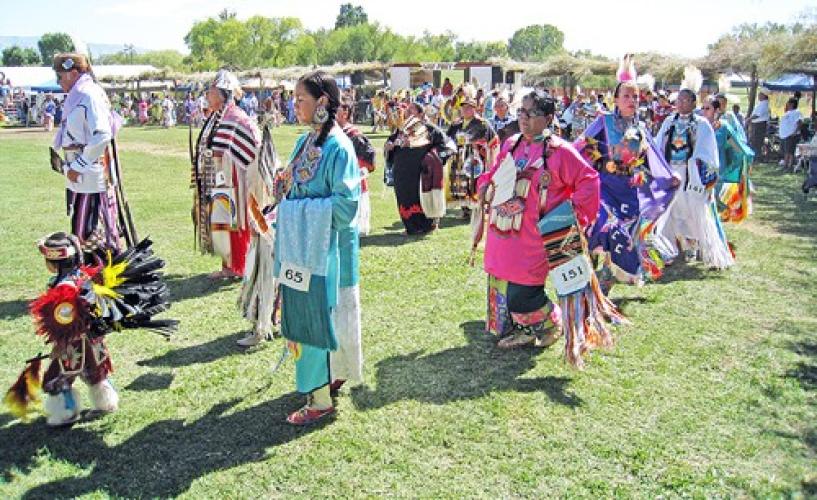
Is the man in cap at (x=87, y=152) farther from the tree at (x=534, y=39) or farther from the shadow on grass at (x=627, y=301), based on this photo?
the tree at (x=534, y=39)

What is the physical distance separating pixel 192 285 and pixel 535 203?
341 cm

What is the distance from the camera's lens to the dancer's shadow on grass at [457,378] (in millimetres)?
4336

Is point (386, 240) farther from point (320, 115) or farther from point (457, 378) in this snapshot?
point (320, 115)

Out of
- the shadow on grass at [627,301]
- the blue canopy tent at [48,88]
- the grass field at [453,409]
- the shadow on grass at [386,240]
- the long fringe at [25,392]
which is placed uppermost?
the blue canopy tent at [48,88]

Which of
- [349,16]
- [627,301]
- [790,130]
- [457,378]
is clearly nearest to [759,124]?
[790,130]

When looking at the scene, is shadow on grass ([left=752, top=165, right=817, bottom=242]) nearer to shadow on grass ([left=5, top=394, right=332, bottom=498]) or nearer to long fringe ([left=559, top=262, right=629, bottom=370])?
long fringe ([left=559, top=262, right=629, bottom=370])

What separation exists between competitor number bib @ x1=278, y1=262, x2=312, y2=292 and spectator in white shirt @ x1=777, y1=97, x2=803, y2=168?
15760 millimetres

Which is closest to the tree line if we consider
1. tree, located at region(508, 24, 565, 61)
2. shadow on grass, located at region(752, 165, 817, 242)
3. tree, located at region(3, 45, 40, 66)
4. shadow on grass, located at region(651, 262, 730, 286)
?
tree, located at region(3, 45, 40, 66)

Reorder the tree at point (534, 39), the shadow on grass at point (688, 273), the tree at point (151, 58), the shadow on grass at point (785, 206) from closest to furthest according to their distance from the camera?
1. the shadow on grass at point (688, 273)
2. the shadow on grass at point (785, 206)
3. the tree at point (151, 58)
4. the tree at point (534, 39)

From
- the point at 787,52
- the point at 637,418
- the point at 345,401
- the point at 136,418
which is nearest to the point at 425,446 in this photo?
the point at 345,401

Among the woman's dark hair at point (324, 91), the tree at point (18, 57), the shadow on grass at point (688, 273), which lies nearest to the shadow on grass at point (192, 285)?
the woman's dark hair at point (324, 91)

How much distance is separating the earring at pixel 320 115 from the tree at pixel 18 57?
327 ft

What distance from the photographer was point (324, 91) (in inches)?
148

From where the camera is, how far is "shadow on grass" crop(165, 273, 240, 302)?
6.32 meters
